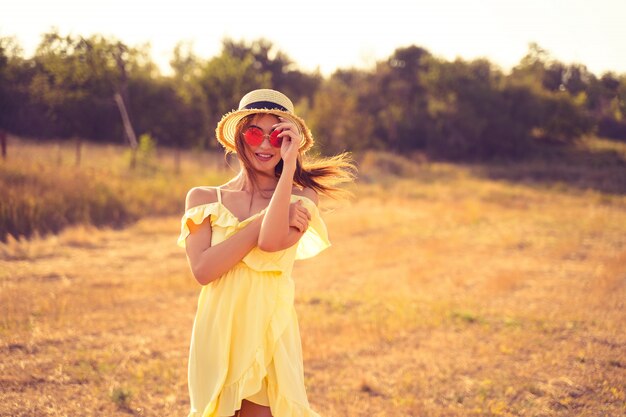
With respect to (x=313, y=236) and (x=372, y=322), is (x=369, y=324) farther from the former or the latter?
(x=313, y=236)

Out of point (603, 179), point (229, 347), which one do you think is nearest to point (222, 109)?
point (603, 179)

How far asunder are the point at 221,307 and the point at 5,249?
8125mm

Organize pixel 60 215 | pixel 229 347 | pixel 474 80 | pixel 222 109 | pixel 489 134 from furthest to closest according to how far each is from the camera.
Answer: pixel 474 80, pixel 489 134, pixel 222 109, pixel 60 215, pixel 229 347

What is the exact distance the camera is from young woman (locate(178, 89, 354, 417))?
7.59 ft

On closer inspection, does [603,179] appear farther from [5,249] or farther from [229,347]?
[229,347]

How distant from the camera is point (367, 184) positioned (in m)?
25.0

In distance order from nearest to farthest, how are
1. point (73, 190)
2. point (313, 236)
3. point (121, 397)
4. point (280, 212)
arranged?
point (280, 212) → point (313, 236) → point (121, 397) → point (73, 190)

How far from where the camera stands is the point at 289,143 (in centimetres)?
237

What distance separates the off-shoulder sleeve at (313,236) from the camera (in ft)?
8.45

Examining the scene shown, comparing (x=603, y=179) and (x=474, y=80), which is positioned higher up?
(x=474, y=80)

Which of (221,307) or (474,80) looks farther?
(474,80)

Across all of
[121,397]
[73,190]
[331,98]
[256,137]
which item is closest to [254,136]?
[256,137]

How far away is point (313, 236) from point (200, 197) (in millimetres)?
666

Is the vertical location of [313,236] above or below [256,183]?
below
